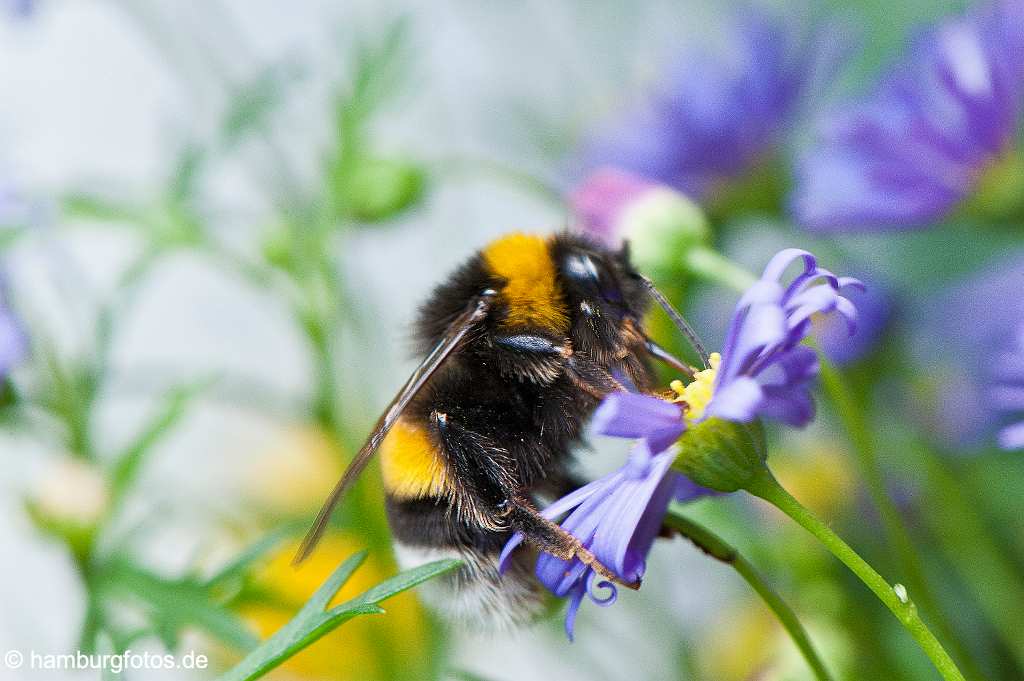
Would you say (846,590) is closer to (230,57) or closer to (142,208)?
(142,208)

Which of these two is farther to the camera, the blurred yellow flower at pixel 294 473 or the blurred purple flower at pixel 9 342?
the blurred yellow flower at pixel 294 473

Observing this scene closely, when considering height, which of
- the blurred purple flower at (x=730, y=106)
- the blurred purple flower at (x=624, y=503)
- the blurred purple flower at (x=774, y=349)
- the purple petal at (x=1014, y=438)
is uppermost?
the blurred purple flower at (x=730, y=106)

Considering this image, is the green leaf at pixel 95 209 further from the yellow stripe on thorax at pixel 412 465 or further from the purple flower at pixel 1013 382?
the purple flower at pixel 1013 382

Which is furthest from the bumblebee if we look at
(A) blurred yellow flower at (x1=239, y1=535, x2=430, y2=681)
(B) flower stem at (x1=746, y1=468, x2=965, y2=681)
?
(A) blurred yellow flower at (x1=239, y1=535, x2=430, y2=681)

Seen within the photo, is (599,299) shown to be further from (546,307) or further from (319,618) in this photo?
(319,618)

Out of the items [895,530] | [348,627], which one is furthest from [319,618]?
[348,627]

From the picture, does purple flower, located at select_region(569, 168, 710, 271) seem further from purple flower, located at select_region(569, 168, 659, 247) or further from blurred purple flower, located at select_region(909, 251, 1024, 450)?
blurred purple flower, located at select_region(909, 251, 1024, 450)

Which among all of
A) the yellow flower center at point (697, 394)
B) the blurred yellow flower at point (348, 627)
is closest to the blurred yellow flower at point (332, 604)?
the blurred yellow flower at point (348, 627)
